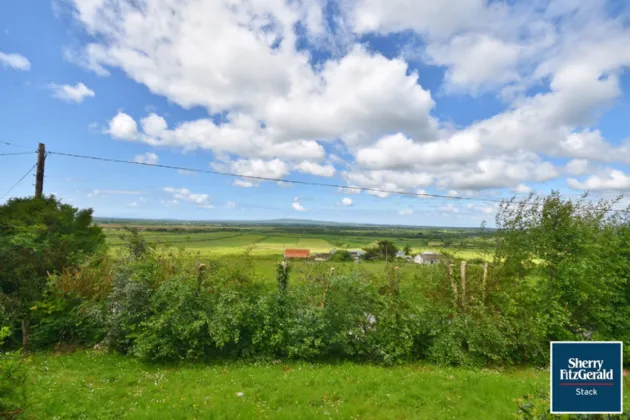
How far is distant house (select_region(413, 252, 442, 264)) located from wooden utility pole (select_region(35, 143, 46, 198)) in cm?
1230

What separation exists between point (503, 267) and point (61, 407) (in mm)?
10443

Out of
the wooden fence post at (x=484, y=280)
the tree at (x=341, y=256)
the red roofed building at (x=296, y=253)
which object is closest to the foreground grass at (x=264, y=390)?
the wooden fence post at (x=484, y=280)

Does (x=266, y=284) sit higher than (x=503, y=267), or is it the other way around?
(x=503, y=267)

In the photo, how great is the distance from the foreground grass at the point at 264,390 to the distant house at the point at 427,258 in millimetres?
3210

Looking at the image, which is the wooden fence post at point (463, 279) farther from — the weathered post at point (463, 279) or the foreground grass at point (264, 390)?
the foreground grass at point (264, 390)

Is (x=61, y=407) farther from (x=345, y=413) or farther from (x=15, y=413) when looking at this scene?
(x=345, y=413)

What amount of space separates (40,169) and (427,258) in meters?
12.7

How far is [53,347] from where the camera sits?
7957 millimetres

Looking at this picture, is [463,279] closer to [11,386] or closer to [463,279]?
[463,279]

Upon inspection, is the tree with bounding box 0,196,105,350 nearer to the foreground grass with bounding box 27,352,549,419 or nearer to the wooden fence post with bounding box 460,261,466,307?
the foreground grass with bounding box 27,352,549,419

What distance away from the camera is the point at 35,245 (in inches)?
332

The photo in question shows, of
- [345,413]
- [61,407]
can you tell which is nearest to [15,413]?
[61,407]

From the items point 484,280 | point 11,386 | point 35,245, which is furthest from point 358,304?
point 35,245

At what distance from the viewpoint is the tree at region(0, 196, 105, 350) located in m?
8.03
